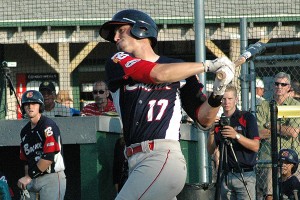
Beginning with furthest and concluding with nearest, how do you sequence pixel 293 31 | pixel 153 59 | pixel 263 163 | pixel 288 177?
1. pixel 293 31
2. pixel 263 163
3. pixel 288 177
4. pixel 153 59

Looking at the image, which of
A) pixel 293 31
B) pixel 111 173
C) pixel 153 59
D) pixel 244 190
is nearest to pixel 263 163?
pixel 244 190

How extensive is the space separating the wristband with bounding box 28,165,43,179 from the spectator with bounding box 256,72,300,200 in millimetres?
2290

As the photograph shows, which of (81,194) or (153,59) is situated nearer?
(153,59)

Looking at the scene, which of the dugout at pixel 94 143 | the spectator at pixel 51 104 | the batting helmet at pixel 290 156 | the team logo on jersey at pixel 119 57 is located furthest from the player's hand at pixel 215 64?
the spectator at pixel 51 104

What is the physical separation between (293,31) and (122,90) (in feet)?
31.0

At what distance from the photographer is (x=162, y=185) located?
453 centimetres

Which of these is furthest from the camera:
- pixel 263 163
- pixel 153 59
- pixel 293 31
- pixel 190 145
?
pixel 293 31

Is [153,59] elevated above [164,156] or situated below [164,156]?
above

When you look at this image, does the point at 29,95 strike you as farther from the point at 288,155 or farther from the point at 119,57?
the point at 119,57

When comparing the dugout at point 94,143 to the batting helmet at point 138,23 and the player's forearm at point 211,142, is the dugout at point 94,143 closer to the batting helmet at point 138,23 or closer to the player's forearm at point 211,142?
the player's forearm at point 211,142

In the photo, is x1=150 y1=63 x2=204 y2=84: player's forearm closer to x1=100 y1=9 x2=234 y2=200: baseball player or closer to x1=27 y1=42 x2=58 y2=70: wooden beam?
x1=100 y1=9 x2=234 y2=200: baseball player

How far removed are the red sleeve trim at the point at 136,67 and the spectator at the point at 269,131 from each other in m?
3.93

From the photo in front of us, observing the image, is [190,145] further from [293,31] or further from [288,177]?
[293,31]

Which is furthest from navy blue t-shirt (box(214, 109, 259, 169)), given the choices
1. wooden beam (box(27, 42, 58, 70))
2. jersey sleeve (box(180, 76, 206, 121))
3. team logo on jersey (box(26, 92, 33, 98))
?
wooden beam (box(27, 42, 58, 70))
